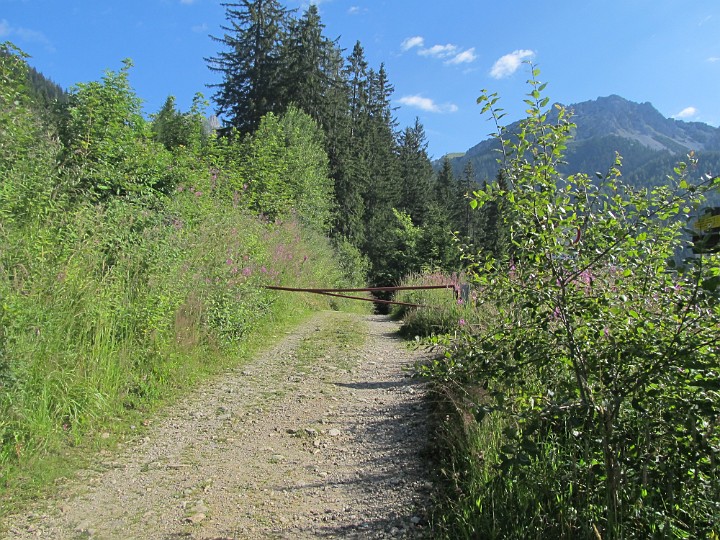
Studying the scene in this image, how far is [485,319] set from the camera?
18.9 feet

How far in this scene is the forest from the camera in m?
2.20

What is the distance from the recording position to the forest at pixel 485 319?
7.20 feet

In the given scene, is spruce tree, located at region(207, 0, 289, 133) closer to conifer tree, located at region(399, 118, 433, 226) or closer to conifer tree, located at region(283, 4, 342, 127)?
conifer tree, located at region(283, 4, 342, 127)

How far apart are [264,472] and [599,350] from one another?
2.74m

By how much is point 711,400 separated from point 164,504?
3.30 metres

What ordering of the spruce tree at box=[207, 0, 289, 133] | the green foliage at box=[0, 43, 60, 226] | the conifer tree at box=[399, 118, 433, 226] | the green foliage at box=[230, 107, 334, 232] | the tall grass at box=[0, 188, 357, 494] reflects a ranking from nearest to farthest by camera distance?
1. the tall grass at box=[0, 188, 357, 494]
2. the green foliage at box=[0, 43, 60, 226]
3. the green foliage at box=[230, 107, 334, 232]
4. the spruce tree at box=[207, 0, 289, 133]
5. the conifer tree at box=[399, 118, 433, 226]

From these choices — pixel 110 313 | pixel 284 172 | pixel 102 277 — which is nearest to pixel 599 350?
pixel 110 313

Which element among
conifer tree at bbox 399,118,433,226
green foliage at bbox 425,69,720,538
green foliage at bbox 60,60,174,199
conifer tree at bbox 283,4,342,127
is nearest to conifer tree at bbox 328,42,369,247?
conifer tree at bbox 283,4,342,127

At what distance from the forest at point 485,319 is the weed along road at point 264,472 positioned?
37 centimetres

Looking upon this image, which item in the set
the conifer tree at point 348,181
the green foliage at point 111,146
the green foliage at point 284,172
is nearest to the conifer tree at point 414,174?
the conifer tree at point 348,181

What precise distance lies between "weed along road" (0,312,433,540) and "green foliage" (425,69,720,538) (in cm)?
94

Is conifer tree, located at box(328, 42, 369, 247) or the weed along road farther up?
conifer tree, located at box(328, 42, 369, 247)

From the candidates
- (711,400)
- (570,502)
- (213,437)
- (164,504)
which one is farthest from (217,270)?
(711,400)

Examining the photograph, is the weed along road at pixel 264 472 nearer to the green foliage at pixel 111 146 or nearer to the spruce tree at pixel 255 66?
the green foliage at pixel 111 146
